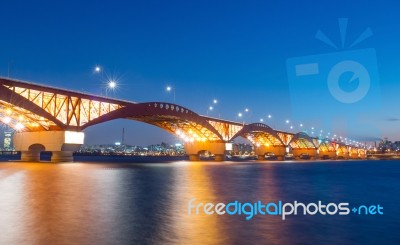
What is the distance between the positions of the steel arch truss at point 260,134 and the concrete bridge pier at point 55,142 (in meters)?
65.6

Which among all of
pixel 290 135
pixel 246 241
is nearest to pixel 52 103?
pixel 246 241

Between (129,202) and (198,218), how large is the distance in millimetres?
6393

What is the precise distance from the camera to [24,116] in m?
69.1

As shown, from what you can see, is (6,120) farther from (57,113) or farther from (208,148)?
(208,148)

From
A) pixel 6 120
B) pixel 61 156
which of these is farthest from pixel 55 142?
pixel 6 120

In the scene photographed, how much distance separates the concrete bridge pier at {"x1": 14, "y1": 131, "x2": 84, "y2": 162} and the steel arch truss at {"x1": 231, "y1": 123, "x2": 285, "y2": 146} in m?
65.6

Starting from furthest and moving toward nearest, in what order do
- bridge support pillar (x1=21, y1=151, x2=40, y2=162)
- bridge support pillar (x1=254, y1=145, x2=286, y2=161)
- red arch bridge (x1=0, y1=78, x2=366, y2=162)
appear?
bridge support pillar (x1=254, y1=145, x2=286, y2=161)
bridge support pillar (x1=21, y1=151, x2=40, y2=162)
red arch bridge (x1=0, y1=78, x2=366, y2=162)

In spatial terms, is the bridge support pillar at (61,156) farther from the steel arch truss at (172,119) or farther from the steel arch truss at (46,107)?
the steel arch truss at (172,119)

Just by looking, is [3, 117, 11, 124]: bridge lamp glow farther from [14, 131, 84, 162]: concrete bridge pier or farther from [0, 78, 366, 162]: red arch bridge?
[14, 131, 84, 162]: concrete bridge pier

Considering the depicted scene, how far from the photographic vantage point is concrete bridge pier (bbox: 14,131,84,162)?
222 ft

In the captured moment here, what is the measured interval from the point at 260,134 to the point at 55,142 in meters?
99.5

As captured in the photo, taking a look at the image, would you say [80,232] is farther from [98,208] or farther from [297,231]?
[297,231]

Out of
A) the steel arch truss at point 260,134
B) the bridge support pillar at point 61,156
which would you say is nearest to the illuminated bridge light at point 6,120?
the bridge support pillar at point 61,156

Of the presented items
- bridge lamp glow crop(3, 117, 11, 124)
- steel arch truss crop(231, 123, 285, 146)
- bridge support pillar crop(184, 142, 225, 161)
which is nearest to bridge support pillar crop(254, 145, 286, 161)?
steel arch truss crop(231, 123, 285, 146)
